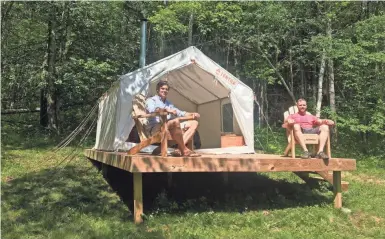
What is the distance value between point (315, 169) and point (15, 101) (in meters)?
12.7

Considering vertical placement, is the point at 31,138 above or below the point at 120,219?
above

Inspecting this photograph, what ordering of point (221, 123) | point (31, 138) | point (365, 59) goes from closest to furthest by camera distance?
point (221, 123) → point (365, 59) → point (31, 138)

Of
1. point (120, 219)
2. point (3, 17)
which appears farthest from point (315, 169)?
point (3, 17)

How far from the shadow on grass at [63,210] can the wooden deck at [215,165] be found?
18.5 inches

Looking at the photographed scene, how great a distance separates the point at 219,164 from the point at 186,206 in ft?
2.78

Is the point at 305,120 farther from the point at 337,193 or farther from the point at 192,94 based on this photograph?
the point at 192,94

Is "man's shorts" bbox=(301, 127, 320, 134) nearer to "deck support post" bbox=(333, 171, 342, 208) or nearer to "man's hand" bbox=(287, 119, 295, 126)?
"man's hand" bbox=(287, 119, 295, 126)

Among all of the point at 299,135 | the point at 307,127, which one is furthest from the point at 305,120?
the point at 299,135

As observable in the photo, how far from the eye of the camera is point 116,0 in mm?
13484

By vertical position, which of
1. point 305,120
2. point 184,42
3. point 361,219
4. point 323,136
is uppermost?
point 184,42

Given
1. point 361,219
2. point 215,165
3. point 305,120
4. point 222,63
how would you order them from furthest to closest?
1. point 222,63
2. point 305,120
3. point 361,219
4. point 215,165

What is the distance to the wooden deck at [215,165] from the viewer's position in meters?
4.34

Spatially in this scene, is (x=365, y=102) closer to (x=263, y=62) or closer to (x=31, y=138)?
(x=263, y=62)

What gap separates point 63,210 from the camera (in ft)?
15.9
